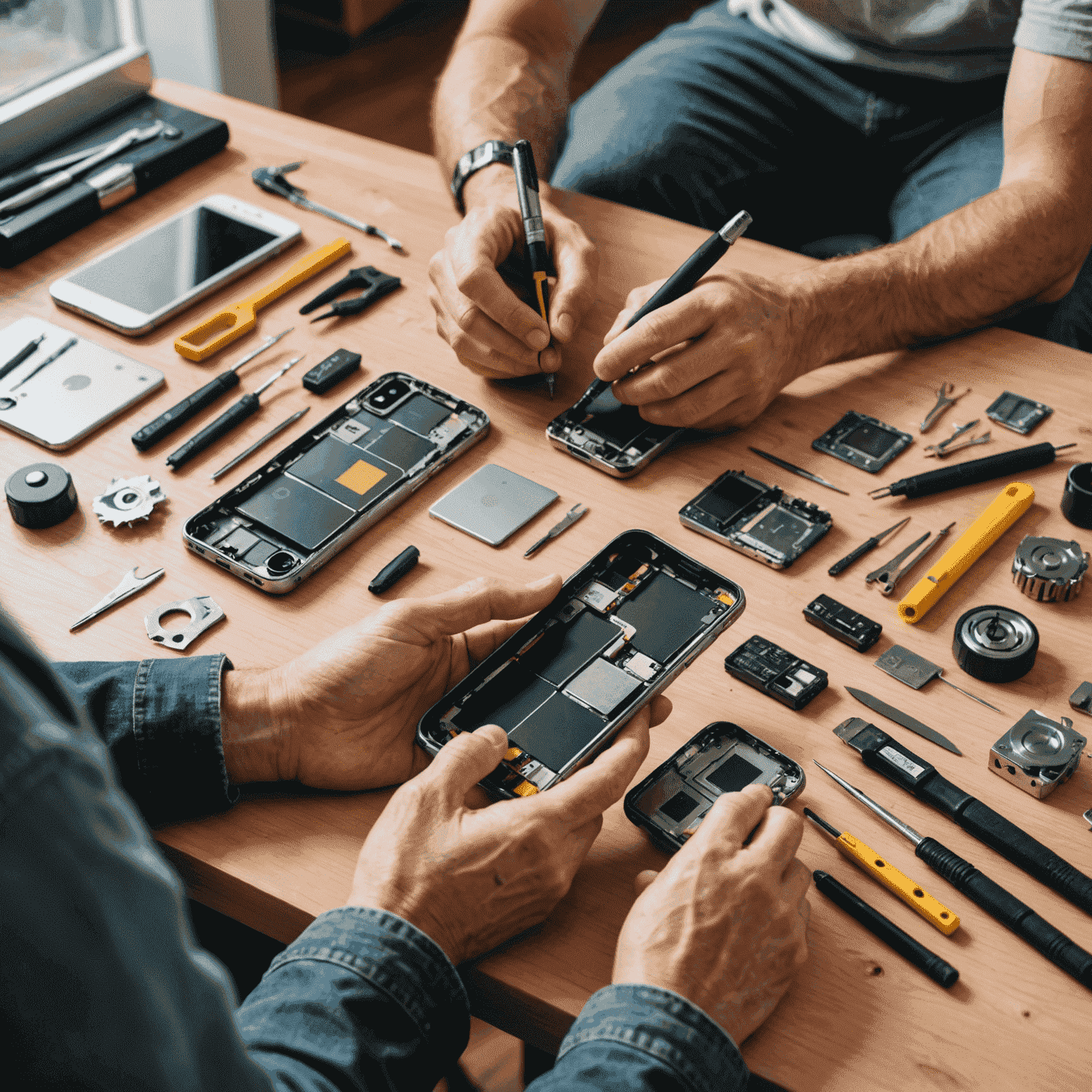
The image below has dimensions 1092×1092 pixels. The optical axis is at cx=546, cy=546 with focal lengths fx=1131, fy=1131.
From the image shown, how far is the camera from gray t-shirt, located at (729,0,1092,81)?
1831 millimetres

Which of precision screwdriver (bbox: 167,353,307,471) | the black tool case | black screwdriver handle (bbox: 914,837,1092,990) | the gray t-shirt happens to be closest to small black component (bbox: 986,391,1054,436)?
black screwdriver handle (bbox: 914,837,1092,990)

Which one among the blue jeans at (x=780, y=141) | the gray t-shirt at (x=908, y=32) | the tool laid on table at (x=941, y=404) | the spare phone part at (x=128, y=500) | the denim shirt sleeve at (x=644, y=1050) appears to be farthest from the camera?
the blue jeans at (x=780, y=141)

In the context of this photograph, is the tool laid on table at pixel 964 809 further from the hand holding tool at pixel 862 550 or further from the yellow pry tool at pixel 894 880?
the hand holding tool at pixel 862 550

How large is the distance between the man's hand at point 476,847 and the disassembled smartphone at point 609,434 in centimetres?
42

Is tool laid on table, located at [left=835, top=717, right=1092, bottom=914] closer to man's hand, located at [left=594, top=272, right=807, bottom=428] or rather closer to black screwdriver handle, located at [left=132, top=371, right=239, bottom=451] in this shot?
man's hand, located at [left=594, top=272, right=807, bottom=428]

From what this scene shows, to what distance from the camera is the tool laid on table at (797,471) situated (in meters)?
1.26

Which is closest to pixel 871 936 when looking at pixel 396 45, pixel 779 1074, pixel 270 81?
pixel 779 1074

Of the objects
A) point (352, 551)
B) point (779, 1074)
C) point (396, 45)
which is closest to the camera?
point (779, 1074)

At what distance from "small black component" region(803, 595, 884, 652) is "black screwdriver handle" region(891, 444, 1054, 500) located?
0.19m

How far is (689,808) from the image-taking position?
97cm

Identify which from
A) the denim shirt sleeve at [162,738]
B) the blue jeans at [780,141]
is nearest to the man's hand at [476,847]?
the denim shirt sleeve at [162,738]

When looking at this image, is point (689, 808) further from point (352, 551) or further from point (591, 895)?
point (352, 551)

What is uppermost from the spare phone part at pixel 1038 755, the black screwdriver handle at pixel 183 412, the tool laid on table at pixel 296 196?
the tool laid on table at pixel 296 196

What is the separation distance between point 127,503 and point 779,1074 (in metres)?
0.86
